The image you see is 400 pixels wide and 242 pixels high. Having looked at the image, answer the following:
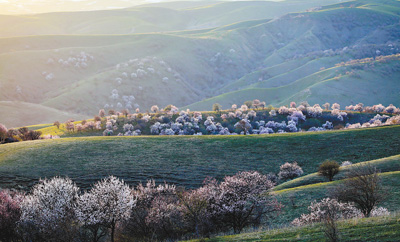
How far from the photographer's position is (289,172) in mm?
57281

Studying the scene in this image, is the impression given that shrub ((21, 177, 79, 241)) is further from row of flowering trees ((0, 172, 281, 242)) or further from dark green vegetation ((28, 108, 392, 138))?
dark green vegetation ((28, 108, 392, 138))

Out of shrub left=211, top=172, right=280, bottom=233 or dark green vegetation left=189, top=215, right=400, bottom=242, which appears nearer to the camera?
dark green vegetation left=189, top=215, right=400, bottom=242

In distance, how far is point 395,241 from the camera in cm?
1897

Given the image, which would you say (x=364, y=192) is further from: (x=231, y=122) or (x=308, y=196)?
(x=231, y=122)

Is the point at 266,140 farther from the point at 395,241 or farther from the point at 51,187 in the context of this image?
the point at 395,241

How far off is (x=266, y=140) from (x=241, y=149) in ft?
24.2

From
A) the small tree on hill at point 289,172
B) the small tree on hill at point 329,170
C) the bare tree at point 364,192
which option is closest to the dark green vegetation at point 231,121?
the small tree on hill at point 289,172

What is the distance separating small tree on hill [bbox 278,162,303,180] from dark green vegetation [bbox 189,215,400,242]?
32.2 m

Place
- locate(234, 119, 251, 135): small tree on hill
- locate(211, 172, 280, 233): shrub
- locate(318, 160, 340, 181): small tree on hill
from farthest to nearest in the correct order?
locate(234, 119, 251, 135): small tree on hill < locate(318, 160, 340, 181): small tree on hill < locate(211, 172, 280, 233): shrub

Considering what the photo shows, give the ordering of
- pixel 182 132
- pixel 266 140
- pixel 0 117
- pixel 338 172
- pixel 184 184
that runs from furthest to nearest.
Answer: pixel 0 117 → pixel 182 132 → pixel 266 140 → pixel 184 184 → pixel 338 172

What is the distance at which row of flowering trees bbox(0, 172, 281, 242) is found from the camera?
114 ft

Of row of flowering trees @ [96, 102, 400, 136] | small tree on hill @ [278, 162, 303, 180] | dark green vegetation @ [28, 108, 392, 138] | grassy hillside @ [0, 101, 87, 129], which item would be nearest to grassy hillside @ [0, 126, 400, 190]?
small tree on hill @ [278, 162, 303, 180]

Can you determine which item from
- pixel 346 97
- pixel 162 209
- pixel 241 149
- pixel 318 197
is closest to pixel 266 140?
pixel 241 149

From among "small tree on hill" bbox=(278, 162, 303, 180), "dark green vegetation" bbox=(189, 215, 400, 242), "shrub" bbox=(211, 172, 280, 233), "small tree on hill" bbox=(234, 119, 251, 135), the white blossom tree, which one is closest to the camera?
"dark green vegetation" bbox=(189, 215, 400, 242)
